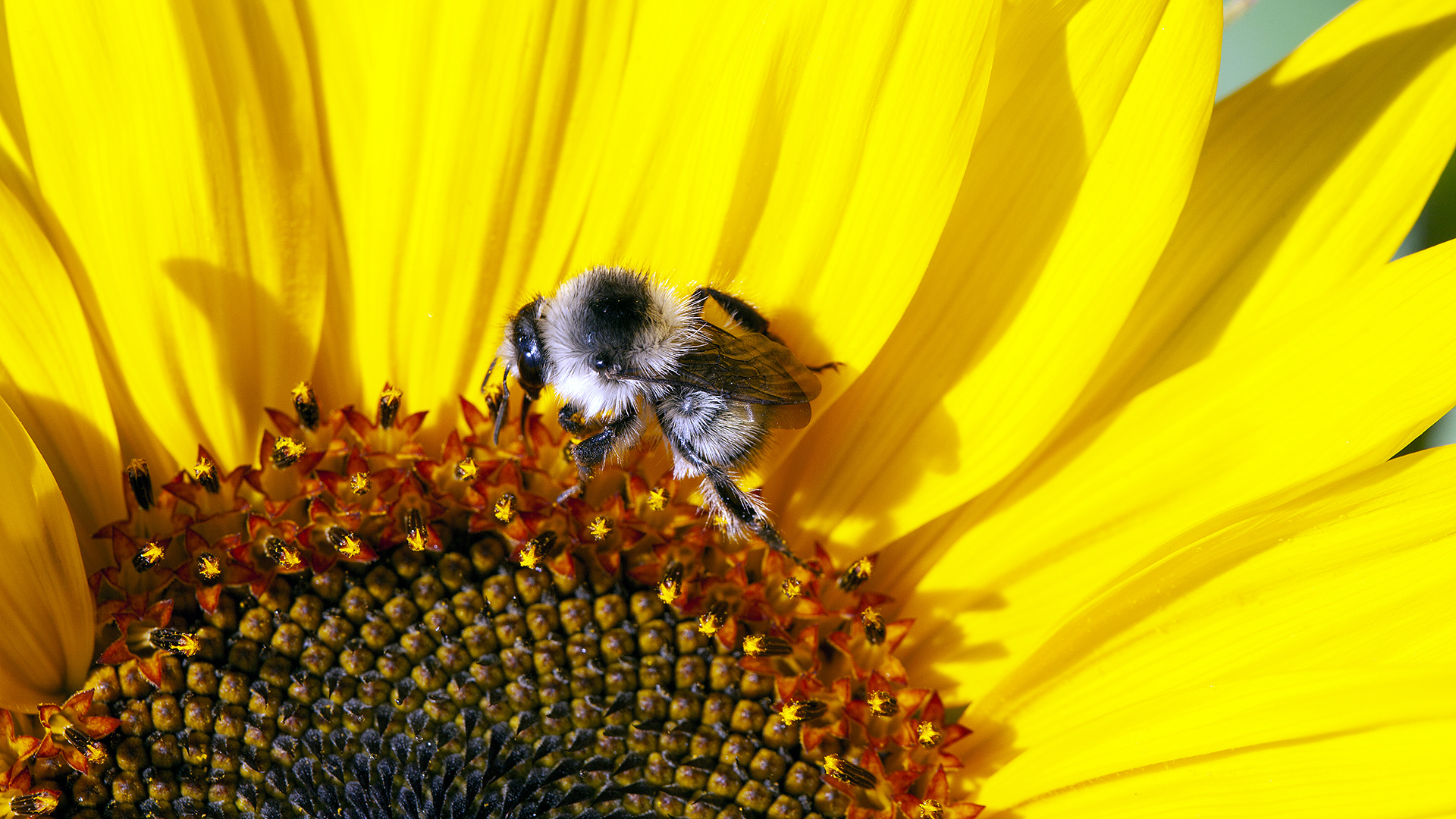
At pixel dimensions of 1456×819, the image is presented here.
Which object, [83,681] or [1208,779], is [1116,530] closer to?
[1208,779]

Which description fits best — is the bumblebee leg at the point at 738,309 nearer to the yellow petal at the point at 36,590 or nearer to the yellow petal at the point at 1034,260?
the yellow petal at the point at 1034,260

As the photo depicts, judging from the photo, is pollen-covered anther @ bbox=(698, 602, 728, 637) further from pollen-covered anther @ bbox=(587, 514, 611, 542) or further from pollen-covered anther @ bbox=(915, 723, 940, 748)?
pollen-covered anther @ bbox=(915, 723, 940, 748)

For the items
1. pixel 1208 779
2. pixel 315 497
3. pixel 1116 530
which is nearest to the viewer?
pixel 1208 779

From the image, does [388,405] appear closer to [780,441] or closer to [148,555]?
[148,555]

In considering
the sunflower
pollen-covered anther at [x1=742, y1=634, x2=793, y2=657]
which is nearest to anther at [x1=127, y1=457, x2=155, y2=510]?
the sunflower

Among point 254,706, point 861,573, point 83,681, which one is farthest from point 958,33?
point 83,681

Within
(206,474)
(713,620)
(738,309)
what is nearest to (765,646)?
(713,620)

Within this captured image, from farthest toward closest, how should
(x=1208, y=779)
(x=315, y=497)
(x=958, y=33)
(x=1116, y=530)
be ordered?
(x=315, y=497)
(x=1116, y=530)
(x=1208, y=779)
(x=958, y=33)
